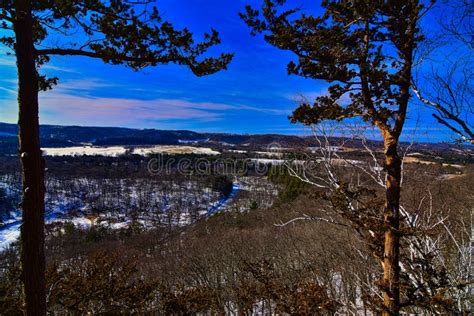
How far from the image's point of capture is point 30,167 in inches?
196

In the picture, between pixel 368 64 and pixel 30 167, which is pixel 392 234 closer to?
pixel 368 64

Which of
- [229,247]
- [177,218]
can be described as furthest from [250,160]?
[229,247]

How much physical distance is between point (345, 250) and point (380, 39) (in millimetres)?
20382

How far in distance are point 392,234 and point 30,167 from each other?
5438mm

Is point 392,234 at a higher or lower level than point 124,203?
higher

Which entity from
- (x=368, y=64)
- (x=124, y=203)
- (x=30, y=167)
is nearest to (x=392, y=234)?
(x=368, y=64)

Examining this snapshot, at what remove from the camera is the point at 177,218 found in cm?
11106

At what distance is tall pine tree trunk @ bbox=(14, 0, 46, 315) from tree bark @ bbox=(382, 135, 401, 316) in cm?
512

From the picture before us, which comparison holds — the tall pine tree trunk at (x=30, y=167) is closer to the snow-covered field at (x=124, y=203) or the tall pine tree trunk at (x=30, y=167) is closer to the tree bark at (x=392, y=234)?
the tree bark at (x=392, y=234)

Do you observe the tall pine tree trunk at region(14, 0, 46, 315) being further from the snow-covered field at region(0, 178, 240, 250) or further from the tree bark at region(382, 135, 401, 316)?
the snow-covered field at region(0, 178, 240, 250)

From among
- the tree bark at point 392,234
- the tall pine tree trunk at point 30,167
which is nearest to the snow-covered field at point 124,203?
the tall pine tree trunk at point 30,167

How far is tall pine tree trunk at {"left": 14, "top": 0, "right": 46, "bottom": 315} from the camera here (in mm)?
4871

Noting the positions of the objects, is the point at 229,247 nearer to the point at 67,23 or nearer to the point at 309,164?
the point at 309,164

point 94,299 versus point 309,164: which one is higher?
point 309,164
